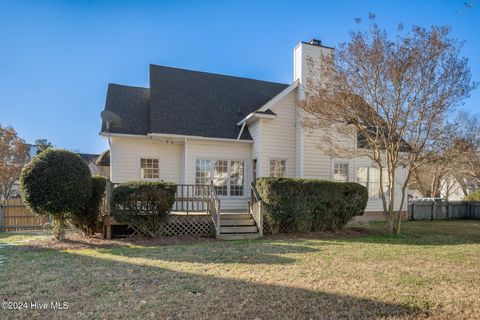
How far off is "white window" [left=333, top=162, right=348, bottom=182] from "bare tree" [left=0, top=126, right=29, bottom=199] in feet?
82.7

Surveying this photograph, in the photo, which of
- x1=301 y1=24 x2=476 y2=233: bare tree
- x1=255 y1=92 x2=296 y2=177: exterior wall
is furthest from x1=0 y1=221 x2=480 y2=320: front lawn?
x1=255 y1=92 x2=296 y2=177: exterior wall

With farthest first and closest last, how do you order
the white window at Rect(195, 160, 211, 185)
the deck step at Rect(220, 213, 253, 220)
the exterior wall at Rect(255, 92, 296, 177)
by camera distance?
the exterior wall at Rect(255, 92, 296, 177), the white window at Rect(195, 160, 211, 185), the deck step at Rect(220, 213, 253, 220)

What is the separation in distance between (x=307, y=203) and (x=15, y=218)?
40.2 ft

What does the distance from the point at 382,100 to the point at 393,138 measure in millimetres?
1693

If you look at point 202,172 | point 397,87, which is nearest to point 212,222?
point 202,172

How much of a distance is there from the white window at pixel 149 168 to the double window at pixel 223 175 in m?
1.79

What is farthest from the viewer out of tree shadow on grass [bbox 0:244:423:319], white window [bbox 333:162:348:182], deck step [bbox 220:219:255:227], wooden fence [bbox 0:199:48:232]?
white window [bbox 333:162:348:182]

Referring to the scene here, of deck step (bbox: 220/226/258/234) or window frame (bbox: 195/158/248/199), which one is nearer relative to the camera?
deck step (bbox: 220/226/258/234)

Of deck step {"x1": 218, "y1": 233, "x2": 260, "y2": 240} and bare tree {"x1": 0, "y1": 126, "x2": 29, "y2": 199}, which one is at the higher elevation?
bare tree {"x1": 0, "y1": 126, "x2": 29, "y2": 199}

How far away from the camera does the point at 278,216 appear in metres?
10.5

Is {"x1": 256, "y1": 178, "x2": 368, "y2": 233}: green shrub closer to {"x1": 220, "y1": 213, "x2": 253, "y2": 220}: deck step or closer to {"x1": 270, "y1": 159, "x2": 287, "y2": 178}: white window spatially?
{"x1": 220, "y1": 213, "x2": 253, "y2": 220}: deck step

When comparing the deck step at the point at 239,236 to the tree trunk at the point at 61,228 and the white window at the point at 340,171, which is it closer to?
the tree trunk at the point at 61,228

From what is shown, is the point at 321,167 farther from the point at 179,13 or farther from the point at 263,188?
the point at 179,13

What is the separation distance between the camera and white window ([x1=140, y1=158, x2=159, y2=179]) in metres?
13.0
